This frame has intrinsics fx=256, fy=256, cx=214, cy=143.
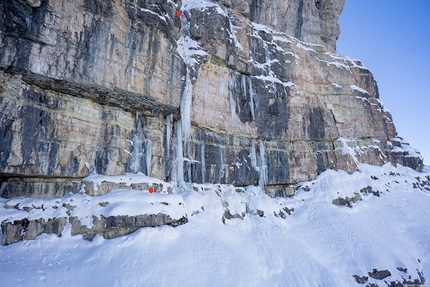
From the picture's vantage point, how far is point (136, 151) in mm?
14508

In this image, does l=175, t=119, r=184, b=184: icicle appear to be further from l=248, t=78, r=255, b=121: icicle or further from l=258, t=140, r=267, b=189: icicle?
l=258, t=140, r=267, b=189: icicle

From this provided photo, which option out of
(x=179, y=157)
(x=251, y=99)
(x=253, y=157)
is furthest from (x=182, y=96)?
(x=253, y=157)

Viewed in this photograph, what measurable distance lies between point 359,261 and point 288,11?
82.2ft

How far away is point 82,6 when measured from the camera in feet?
38.6

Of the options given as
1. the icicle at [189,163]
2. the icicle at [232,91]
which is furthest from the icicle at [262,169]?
the icicle at [189,163]

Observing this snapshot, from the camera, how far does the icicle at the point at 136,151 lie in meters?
14.2

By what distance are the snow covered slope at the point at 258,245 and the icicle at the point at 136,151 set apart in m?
2.44

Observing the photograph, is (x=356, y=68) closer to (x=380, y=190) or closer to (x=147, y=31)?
(x=380, y=190)

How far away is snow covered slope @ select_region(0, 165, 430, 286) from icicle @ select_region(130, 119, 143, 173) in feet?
8.01

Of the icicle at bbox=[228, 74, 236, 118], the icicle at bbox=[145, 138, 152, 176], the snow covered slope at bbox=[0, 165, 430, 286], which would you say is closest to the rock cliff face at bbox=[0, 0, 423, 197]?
the icicle at bbox=[145, 138, 152, 176]

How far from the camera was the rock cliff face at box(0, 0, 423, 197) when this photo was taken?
10.7m

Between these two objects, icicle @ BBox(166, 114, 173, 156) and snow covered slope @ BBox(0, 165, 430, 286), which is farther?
icicle @ BBox(166, 114, 173, 156)

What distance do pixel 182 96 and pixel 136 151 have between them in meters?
4.49

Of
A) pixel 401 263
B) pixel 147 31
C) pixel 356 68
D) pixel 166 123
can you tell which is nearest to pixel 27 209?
pixel 166 123
